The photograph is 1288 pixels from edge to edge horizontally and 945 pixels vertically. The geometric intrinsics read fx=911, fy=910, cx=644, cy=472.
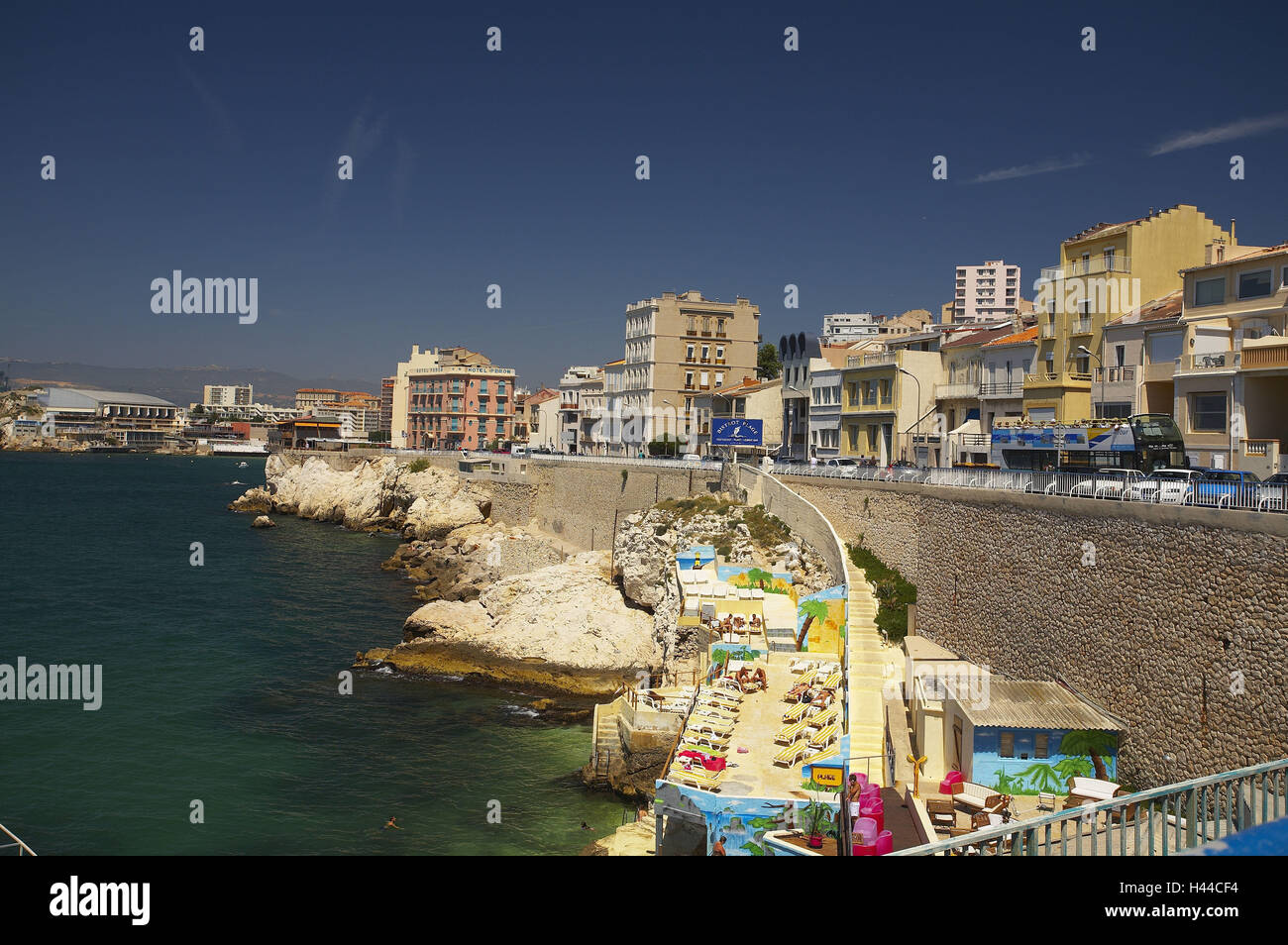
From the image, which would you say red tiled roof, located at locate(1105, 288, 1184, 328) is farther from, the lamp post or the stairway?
the stairway

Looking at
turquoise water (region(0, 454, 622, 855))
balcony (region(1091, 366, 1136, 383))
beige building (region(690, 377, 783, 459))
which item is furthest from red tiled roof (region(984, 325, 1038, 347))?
turquoise water (region(0, 454, 622, 855))

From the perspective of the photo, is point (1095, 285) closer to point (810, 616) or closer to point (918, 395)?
point (918, 395)

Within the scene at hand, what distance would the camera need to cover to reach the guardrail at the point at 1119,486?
14828mm

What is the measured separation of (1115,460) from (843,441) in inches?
952

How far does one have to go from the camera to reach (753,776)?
1717 centimetres

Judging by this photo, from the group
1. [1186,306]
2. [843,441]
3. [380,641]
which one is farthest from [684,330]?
[1186,306]

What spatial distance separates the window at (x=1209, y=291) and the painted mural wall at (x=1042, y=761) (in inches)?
659

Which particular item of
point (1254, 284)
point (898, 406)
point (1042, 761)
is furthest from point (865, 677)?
point (898, 406)

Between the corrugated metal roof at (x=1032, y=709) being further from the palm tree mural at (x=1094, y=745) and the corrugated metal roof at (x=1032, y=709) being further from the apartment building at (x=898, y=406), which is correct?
the apartment building at (x=898, y=406)

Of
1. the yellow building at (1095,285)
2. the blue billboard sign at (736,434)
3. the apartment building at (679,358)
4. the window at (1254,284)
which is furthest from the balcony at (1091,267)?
the apartment building at (679,358)
